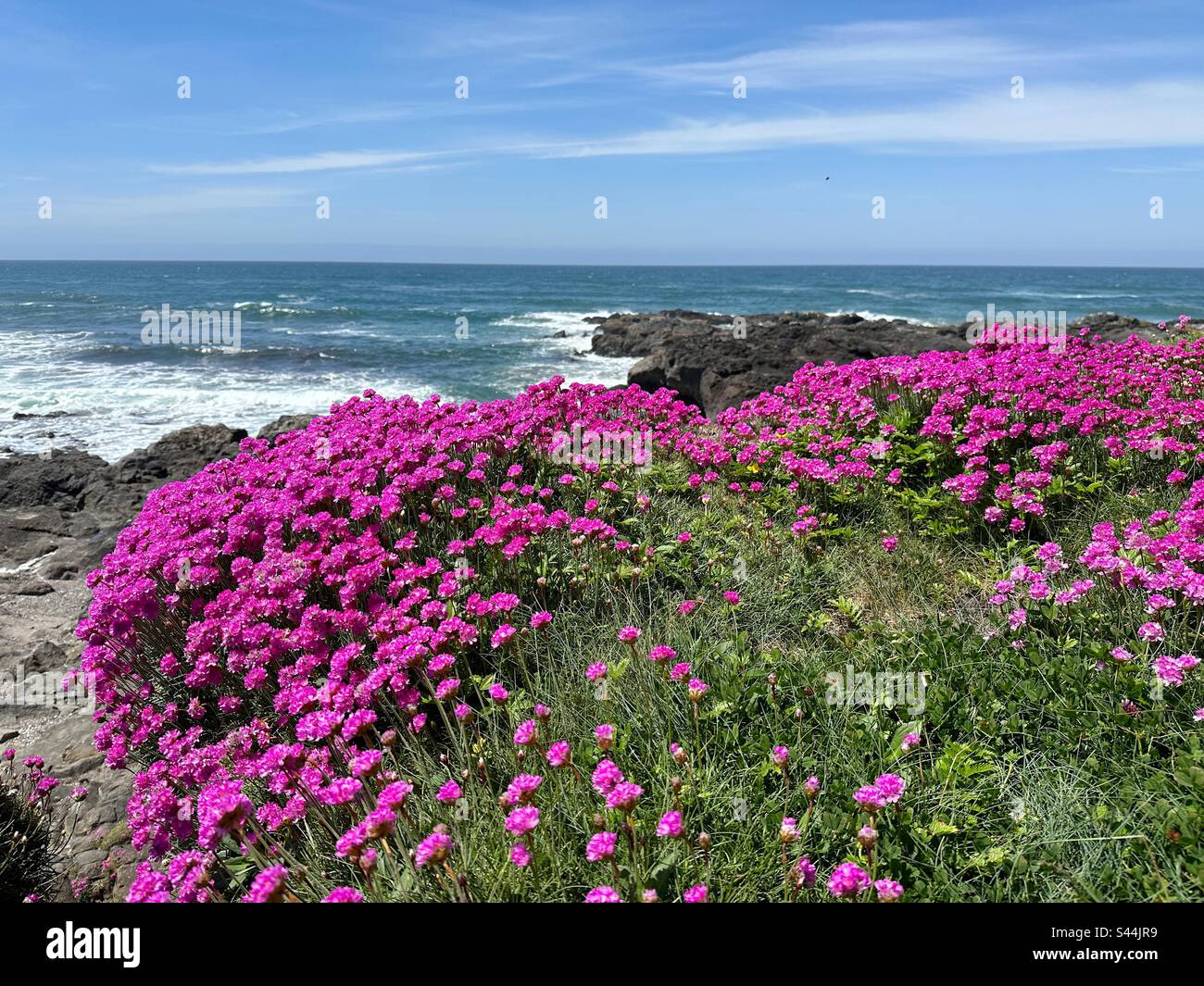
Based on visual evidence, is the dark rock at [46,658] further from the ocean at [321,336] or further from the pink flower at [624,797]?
the ocean at [321,336]

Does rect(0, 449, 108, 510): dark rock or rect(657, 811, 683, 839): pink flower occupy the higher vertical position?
rect(0, 449, 108, 510): dark rock

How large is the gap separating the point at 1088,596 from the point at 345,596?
381cm

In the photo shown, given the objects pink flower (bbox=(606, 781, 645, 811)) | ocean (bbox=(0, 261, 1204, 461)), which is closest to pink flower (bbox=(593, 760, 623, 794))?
pink flower (bbox=(606, 781, 645, 811))

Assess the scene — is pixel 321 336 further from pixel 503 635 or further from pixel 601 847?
pixel 601 847

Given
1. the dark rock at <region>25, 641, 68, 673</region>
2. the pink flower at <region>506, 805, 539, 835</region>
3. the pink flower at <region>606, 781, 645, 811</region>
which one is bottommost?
the dark rock at <region>25, 641, 68, 673</region>

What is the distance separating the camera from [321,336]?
119 ft

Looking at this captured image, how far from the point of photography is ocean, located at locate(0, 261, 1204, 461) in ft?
60.8

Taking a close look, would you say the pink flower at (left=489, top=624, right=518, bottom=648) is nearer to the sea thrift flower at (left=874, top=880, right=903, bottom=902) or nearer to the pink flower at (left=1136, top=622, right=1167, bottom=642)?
the sea thrift flower at (left=874, top=880, right=903, bottom=902)

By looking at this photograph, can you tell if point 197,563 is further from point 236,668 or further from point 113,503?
point 113,503

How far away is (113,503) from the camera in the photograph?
10641 mm

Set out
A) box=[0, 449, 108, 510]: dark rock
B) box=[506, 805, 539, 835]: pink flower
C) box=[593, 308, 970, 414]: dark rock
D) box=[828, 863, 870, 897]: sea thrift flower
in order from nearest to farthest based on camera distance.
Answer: box=[828, 863, 870, 897]: sea thrift flower
box=[506, 805, 539, 835]: pink flower
box=[0, 449, 108, 510]: dark rock
box=[593, 308, 970, 414]: dark rock

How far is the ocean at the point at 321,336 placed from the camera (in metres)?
18.5

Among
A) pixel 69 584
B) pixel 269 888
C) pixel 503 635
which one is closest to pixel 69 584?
pixel 69 584
